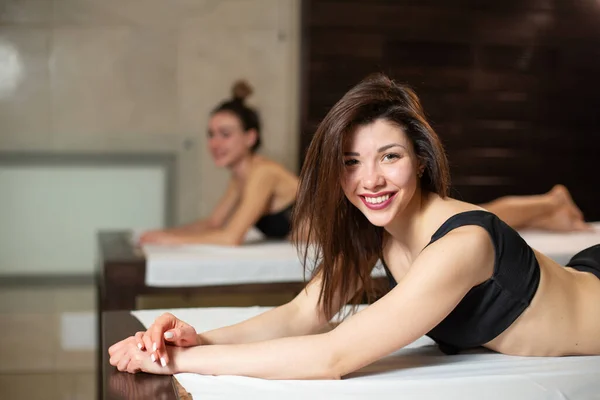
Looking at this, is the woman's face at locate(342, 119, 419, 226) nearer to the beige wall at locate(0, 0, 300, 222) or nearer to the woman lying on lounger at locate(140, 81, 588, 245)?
the woman lying on lounger at locate(140, 81, 588, 245)

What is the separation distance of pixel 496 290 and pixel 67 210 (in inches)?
133

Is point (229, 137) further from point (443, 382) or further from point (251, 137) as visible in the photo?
point (443, 382)

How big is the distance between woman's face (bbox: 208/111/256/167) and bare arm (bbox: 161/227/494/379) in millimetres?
2256

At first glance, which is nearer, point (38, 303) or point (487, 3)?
point (38, 303)

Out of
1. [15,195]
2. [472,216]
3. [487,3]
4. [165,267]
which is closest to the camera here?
[472,216]

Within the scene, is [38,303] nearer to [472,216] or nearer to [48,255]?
[48,255]

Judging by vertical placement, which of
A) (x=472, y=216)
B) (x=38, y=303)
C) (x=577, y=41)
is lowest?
(x=38, y=303)

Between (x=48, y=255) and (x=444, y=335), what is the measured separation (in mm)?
3319

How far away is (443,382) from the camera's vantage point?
1648 mm

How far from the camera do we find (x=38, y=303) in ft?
15.2

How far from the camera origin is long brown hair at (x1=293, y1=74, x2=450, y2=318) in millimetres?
1771

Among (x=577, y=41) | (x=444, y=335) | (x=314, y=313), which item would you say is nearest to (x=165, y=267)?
(x=314, y=313)

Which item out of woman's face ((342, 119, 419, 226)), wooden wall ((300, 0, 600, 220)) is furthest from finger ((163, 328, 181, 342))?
wooden wall ((300, 0, 600, 220))

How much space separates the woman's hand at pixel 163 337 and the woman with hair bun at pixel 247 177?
1.96 m
